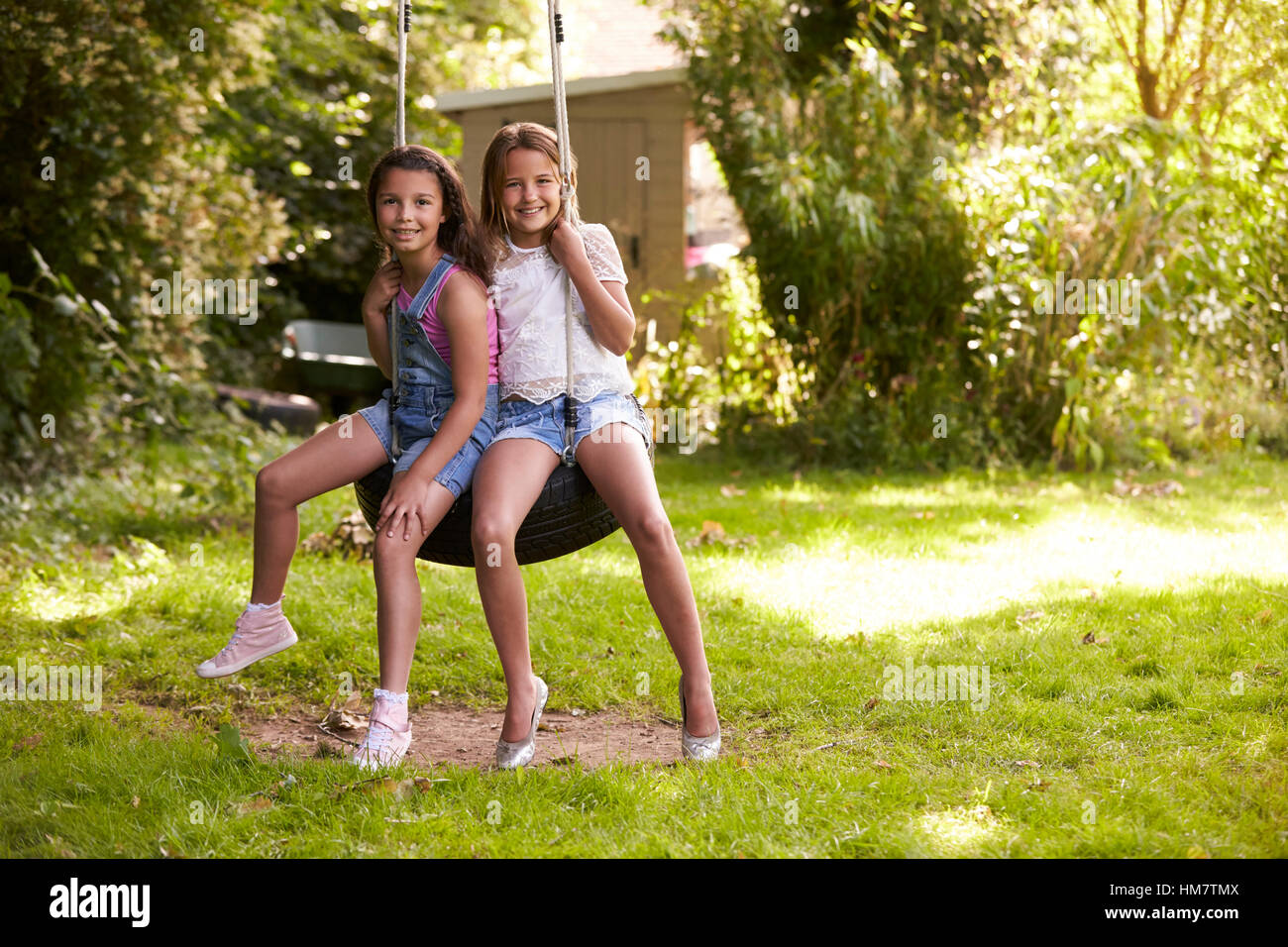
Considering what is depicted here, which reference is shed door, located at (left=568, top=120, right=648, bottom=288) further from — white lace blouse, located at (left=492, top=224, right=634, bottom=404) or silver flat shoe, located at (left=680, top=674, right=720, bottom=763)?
silver flat shoe, located at (left=680, top=674, right=720, bottom=763)

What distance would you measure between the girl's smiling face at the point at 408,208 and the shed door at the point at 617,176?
22.7ft

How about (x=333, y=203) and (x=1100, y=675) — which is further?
(x=333, y=203)

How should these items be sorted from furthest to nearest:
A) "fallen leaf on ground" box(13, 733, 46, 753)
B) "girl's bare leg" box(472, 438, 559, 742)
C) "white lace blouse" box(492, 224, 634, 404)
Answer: "fallen leaf on ground" box(13, 733, 46, 753)
"white lace blouse" box(492, 224, 634, 404)
"girl's bare leg" box(472, 438, 559, 742)

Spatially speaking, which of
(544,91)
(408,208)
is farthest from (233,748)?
(544,91)

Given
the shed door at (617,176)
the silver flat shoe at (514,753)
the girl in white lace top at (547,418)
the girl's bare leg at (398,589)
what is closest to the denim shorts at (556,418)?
the girl in white lace top at (547,418)

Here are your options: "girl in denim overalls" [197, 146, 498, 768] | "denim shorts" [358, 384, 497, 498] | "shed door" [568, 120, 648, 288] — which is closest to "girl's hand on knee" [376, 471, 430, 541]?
"girl in denim overalls" [197, 146, 498, 768]

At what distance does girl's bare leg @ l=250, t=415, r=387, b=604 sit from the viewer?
3.07m

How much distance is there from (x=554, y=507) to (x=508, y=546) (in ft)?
0.55

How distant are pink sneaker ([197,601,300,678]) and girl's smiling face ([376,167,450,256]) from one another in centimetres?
96

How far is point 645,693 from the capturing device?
363cm
